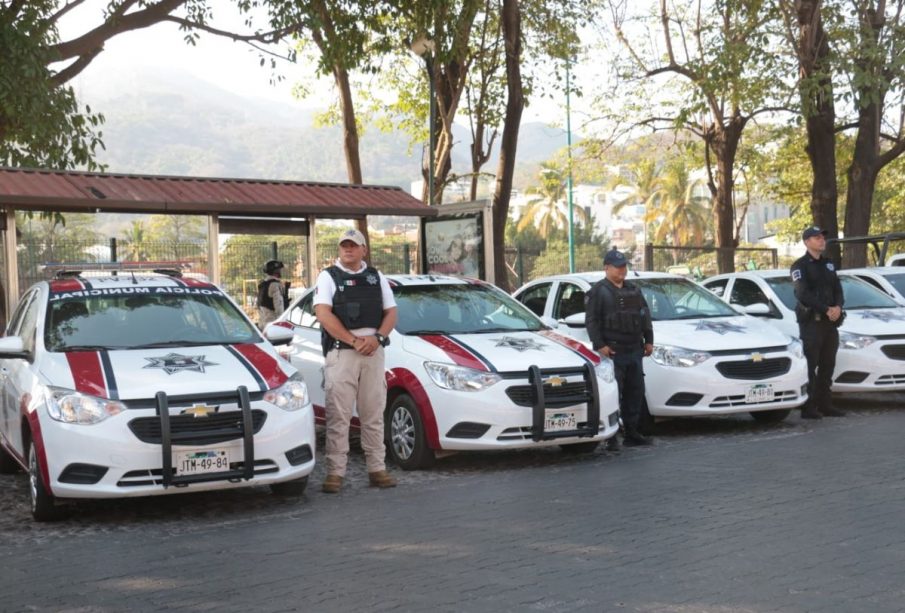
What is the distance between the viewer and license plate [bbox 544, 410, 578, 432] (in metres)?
9.34

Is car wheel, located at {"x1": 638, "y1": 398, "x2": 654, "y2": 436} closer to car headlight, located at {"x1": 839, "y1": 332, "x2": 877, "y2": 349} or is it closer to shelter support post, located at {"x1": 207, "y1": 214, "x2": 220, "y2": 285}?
car headlight, located at {"x1": 839, "y1": 332, "x2": 877, "y2": 349}

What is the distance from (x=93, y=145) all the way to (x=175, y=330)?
11.0 metres

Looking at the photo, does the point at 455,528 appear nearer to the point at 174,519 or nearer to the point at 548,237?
the point at 174,519

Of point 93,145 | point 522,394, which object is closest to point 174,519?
point 522,394

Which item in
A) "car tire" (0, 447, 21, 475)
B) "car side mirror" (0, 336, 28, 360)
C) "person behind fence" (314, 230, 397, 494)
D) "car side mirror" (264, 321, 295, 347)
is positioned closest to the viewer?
"car side mirror" (0, 336, 28, 360)

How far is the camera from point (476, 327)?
34.2 ft

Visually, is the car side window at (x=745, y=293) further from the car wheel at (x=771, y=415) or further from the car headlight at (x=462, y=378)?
the car headlight at (x=462, y=378)

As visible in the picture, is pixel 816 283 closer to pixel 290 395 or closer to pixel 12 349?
pixel 290 395

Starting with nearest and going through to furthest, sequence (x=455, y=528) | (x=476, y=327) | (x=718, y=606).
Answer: (x=718, y=606) < (x=455, y=528) < (x=476, y=327)

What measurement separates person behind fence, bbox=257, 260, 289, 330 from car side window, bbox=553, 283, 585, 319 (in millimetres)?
4871

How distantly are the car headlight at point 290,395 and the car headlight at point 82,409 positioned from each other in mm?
986

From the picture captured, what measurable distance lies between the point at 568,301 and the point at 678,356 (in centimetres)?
179

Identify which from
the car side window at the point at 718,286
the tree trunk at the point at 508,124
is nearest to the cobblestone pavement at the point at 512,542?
the car side window at the point at 718,286

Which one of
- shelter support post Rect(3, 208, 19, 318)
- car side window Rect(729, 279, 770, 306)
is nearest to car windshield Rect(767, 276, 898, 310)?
car side window Rect(729, 279, 770, 306)
